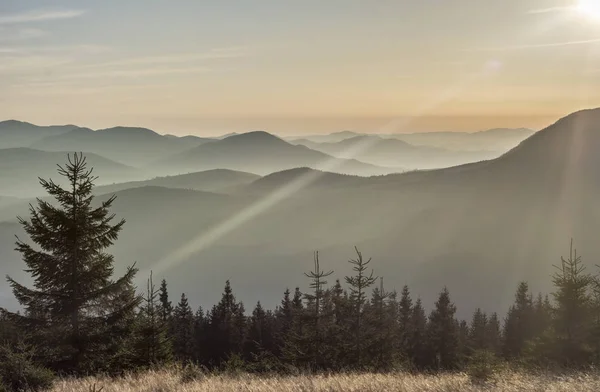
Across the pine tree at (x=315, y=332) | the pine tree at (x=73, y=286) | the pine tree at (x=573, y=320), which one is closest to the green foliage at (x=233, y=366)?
the pine tree at (x=315, y=332)

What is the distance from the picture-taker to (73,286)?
62.4 ft

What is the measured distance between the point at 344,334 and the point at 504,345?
2273 inches

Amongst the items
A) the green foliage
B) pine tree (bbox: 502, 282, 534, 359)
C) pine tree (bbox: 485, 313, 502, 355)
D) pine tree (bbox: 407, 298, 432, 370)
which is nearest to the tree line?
the green foliage

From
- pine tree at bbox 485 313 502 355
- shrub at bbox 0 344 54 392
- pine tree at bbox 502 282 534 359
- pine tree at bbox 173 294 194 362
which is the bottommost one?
pine tree at bbox 485 313 502 355

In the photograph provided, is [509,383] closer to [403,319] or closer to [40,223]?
[40,223]

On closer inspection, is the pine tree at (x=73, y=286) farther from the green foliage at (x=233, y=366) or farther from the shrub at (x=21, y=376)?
the shrub at (x=21, y=376)

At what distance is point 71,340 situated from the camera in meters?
18.6

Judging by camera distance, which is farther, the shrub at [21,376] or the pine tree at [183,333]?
the pine tree at [183,333]

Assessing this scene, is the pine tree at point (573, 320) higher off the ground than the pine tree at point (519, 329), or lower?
higher

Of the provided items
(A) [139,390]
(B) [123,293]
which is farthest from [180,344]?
(A) [139,390]

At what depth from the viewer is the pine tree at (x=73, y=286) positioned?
18359 mm

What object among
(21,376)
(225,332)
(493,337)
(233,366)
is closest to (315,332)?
(233,366)

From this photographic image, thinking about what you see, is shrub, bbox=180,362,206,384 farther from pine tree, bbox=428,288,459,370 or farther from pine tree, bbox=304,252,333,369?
pine tree, bbox=428,288,459,370

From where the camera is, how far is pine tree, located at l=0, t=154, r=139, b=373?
18359mm
